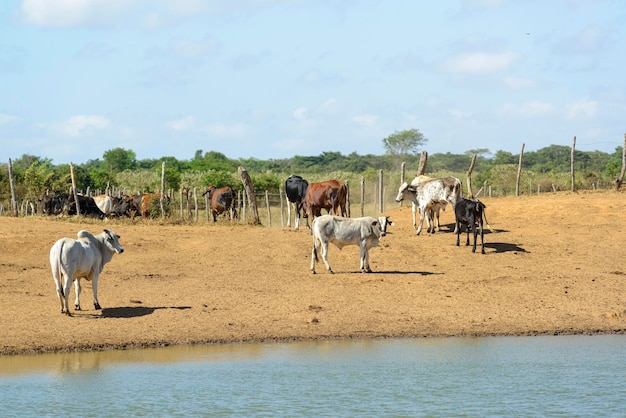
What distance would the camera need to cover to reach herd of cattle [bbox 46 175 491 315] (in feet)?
51.8

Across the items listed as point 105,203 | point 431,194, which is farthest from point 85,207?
point 431,194

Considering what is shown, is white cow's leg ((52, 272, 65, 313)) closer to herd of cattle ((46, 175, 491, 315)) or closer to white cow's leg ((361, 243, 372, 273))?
herd of cattle ((46, 175, 491, 315))

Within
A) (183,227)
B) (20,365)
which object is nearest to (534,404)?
(20,365)

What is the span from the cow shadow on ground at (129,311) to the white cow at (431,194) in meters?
8.94

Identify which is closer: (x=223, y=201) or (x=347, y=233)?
(x=347, y=233)

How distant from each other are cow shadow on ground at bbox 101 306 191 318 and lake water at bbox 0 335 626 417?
5.61 feet

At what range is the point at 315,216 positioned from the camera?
2589cm

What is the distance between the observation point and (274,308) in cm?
1695

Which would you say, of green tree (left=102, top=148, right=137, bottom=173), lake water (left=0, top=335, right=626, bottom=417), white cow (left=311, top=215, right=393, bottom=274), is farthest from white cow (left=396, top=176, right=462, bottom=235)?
green tree (left=102, top=148, right=137, bottom=173)

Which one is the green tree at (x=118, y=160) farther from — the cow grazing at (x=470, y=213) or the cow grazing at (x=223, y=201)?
the cow grazing at (x=470, y=213)

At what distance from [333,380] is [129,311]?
5220mm

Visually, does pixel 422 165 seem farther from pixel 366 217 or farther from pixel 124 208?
pixel 124 208

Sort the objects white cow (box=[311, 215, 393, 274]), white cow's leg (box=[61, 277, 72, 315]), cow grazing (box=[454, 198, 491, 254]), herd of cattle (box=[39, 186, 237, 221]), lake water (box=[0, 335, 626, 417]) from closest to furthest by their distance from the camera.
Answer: lake water (box=[0, 335, 626, 417]) → white cow's leg (box=[61, 277, 72, 315]) → white cow (box=[311, 215, 393, 274]) → cow grazing (box=[454, 198, 491, 254]) → herd of cattle (box=[39, 186, 237, 221])

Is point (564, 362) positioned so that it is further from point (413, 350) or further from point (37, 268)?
point (37, 268)
